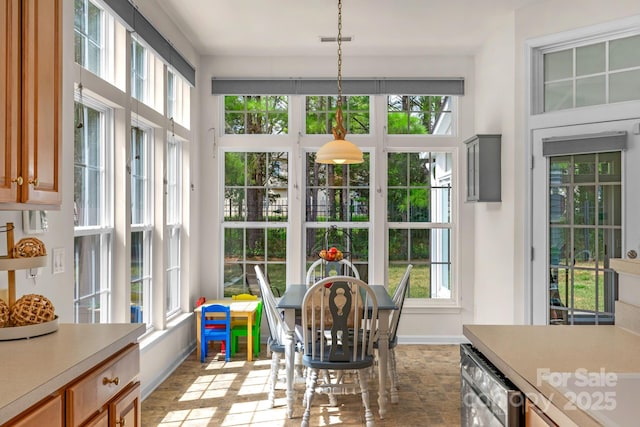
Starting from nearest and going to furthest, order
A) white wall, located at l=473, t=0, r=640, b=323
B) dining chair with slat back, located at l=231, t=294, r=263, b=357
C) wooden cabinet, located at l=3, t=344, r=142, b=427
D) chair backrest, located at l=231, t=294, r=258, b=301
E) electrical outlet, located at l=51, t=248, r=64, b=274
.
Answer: wooden cabinet, located at l=3, t=344, r=142, b=427 < electrical outlet, located at l=51, t=248, r=64, b=274 < white wall, located at l=473, t=0, r=640, b=323 < dining chair with slat back, located at l=231, t=294, r=263, b=357 < chair backrest, located at l=231, t=294, r=258, b=301

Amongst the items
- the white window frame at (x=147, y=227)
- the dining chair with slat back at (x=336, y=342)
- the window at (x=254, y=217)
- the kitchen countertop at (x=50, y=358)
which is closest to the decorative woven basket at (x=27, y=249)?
the kitchen countertop at (x=50, y=358)

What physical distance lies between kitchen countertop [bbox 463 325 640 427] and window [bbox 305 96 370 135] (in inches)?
140

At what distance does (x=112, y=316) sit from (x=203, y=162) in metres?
2.32

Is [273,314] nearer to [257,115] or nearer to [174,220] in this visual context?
[174,220]

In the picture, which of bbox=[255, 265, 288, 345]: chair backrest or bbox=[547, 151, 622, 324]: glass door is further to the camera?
bbox=[547, 151, 622, 324]: glass door

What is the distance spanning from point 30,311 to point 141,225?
206 cm

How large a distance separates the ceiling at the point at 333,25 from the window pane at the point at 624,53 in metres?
0.80

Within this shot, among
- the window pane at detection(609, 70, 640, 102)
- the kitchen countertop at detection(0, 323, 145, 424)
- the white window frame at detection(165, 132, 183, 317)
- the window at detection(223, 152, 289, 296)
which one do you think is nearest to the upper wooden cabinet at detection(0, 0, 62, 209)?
the kitchen countertop at detection(0, 323, 145, 424)

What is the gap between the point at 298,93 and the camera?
5.20 m

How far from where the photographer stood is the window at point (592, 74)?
3.51 m

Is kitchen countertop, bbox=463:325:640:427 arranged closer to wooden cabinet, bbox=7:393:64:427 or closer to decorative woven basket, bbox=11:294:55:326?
wooden cabinet, bbox=7:393:64:427

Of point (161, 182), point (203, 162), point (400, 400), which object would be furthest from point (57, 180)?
point (203, 162)

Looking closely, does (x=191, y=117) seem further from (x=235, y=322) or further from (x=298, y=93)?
(x=235, y=322)

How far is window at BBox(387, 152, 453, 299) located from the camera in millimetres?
5309
